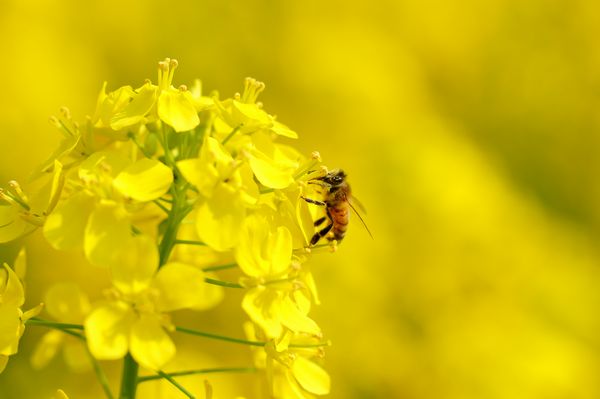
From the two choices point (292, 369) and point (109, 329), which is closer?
point (109, 329)

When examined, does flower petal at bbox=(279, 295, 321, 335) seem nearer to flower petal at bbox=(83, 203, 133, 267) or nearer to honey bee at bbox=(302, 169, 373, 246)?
flower petal at bbox=(83, 203, 133, 267)

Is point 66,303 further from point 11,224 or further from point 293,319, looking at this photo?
point 293,319

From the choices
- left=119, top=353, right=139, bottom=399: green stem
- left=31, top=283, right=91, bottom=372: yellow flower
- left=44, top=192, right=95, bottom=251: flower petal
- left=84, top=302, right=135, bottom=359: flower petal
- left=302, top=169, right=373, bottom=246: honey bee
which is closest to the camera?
left=84, top=302, right=135, bottom=359: flower petal

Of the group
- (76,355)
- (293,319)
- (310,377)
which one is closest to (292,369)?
(310,377)

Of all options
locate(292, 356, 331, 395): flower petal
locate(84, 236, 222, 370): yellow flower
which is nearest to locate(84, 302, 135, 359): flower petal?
locate(84, 236, 222, 370): yellow flower

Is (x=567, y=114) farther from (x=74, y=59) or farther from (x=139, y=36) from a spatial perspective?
(x=74, y=59)
